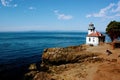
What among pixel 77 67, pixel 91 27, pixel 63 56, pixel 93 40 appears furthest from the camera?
pixel 91 27

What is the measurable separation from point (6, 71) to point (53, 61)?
12821 millimetres

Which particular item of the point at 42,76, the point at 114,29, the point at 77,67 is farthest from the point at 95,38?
the point at 42,76

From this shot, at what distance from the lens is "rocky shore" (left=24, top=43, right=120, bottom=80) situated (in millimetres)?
32812

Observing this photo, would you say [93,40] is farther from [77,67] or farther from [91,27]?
[77,67]

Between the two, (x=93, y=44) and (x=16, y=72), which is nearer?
(x=16, y=72)

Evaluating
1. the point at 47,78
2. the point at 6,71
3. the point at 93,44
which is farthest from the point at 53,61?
the point at 93,44

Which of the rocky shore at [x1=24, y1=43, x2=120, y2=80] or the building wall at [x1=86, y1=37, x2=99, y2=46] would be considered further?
the building wall at [x1=86, y1=37, x2=99, y2=46]

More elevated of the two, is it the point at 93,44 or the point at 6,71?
the point at 93,44

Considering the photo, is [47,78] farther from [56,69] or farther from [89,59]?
[89,59]

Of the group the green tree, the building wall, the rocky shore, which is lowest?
the rocky shore

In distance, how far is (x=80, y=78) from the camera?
104 feet

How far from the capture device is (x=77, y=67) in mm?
38469

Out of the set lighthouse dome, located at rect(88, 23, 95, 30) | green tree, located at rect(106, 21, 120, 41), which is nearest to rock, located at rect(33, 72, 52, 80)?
lighthouse dome, located at rect(88, 23, 95, 30)

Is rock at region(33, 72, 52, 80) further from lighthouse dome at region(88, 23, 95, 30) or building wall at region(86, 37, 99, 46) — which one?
lighthouse dome at region(88, 23, 95, 30)
